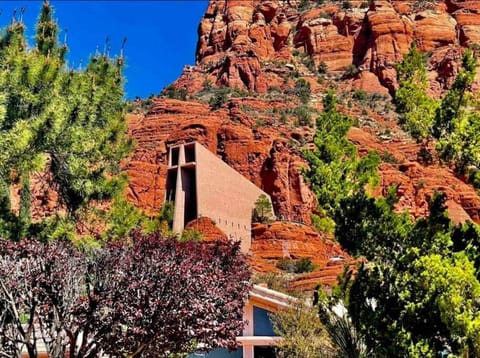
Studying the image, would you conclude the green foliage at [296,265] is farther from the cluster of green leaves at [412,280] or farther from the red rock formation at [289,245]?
the cluster of green leaves at [412,280]

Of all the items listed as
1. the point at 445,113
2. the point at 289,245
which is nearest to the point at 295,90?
the point at 289,245

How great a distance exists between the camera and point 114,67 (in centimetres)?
→ 2266

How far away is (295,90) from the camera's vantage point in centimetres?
9131

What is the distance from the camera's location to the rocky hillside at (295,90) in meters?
63.6

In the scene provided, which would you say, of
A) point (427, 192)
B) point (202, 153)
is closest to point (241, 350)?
point (202, 153)

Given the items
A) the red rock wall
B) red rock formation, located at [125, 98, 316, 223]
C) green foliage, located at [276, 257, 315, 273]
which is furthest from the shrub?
green foliage, located at [276, 257, 315, 273]

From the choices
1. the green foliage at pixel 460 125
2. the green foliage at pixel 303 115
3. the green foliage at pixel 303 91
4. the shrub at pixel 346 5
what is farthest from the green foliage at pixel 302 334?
the shrub at pixel 346 5

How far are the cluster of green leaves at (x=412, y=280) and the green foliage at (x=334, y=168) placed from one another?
0.61 m

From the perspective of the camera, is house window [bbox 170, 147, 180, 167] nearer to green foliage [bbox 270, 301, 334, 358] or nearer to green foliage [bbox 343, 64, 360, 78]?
green foliage [bbox 270, 301, 334, 358]

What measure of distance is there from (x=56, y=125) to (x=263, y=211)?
38.5 metres

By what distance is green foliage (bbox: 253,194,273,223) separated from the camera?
182 ft

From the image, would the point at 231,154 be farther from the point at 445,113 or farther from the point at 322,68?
the point at 445,113

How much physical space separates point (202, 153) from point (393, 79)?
53.1 metres

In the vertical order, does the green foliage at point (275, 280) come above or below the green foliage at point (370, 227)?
above
